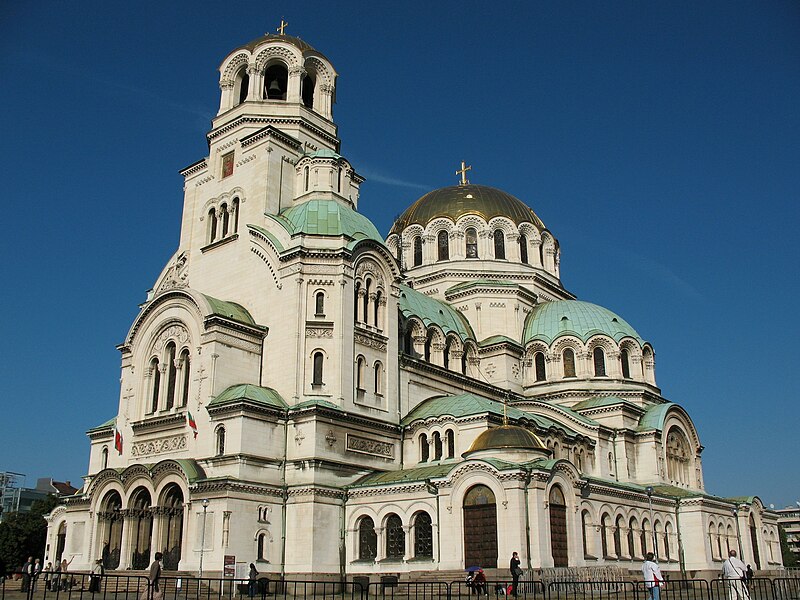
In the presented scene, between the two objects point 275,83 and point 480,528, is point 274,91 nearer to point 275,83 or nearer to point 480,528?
point 275,83

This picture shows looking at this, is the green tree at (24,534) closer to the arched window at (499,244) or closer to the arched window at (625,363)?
A: the arched window at (499,244)

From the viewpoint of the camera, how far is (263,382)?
37.5 metres

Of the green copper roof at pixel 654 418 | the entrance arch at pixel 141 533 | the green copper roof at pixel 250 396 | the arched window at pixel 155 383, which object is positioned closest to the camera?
the green copper roof at pixel 250 396

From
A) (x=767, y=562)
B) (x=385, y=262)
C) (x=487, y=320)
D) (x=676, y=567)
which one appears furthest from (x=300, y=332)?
(x=767, y=562)

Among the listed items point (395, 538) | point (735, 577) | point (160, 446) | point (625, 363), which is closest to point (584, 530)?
point (395, 538)

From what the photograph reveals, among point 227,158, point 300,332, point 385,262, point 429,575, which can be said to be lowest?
point 429,575

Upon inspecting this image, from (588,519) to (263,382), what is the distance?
15.1 metres

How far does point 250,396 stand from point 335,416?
3.70m

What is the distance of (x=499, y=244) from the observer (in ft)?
184

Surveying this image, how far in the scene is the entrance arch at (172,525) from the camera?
111 ft

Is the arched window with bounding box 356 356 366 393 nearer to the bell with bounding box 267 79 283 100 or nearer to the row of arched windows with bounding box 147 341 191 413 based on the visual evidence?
the row of arched windows with bounding box 147 341 191 413

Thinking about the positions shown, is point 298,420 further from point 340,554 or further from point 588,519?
point 588,519

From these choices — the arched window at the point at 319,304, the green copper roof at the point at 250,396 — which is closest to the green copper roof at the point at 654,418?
the arched window at the point at 319,304

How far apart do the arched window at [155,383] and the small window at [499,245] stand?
81.1 feet
